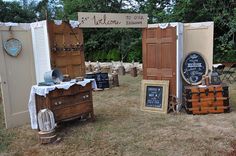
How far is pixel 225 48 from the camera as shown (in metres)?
9.76

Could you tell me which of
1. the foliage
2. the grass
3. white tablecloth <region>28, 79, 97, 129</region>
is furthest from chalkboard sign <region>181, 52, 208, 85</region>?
the foliage

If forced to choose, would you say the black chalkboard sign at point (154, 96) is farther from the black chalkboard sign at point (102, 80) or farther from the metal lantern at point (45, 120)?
the black chalkboard sign at point (102, 80)

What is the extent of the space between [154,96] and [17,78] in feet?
8.33

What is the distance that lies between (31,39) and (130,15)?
1.82 metres

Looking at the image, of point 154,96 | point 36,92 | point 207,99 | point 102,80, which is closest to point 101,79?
point 102,80

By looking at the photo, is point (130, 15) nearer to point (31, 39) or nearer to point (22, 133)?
point (31, 39)

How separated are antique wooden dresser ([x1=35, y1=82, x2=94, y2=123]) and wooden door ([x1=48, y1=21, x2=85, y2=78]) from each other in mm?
516

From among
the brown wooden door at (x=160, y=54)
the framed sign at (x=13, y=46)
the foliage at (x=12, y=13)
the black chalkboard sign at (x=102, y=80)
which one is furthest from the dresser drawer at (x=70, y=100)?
the foliage at (x=12, y=13)

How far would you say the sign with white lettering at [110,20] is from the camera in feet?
14.5

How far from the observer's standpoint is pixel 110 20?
4672 millimetres

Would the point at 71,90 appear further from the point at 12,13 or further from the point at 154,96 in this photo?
the point at 12,13

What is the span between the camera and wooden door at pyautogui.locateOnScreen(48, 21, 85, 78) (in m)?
4.39

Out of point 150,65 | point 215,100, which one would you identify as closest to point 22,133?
point 150,65

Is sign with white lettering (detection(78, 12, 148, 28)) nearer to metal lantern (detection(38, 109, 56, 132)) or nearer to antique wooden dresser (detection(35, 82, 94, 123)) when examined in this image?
antique wooden dresser (detection(35, 82, 94, 123))
